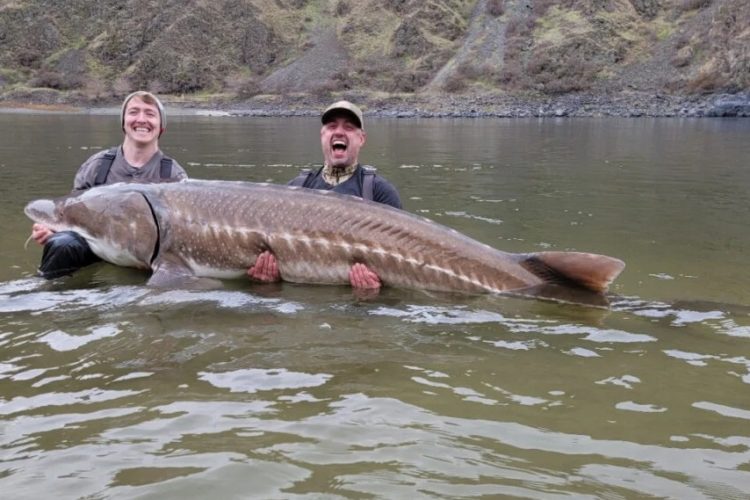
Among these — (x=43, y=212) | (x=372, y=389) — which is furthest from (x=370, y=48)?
(x=372, y=389)

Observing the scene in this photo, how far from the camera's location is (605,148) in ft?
87.7

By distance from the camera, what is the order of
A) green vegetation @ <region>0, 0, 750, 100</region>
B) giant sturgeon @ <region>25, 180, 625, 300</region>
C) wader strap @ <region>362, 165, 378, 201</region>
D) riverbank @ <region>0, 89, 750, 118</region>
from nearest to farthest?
giant sturgeon @ <region>25, 180, 625, 300</region>
wader strap @ <region>362, 165, 378, 201</region>
riverbank @ <region>0, 89, 750, 118</region>
green vegetation @ <region>0, 0, 750, 100</region>

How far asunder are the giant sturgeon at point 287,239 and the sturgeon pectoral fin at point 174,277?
11mm

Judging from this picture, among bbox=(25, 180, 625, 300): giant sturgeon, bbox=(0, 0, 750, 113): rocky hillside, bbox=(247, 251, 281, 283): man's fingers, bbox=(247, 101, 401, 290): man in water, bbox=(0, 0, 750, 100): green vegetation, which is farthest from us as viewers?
bbox=(0, 0, 750, 100): green vegetation

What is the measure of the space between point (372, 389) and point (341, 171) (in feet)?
12.6

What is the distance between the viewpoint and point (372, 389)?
4.28 meters

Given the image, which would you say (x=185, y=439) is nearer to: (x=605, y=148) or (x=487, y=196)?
(x=487, y=196)

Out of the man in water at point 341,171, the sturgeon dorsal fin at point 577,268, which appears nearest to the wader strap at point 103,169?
the man in water at point 341,171

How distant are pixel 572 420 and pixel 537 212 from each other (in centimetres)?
855

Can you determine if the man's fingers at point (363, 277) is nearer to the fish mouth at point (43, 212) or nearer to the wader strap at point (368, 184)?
the wader strap at point (368, 184)

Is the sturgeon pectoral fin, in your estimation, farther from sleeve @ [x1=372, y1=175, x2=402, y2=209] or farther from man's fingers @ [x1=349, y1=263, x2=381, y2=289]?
sleeve @ [x1=372, y1=175, x2=402, y2=209]

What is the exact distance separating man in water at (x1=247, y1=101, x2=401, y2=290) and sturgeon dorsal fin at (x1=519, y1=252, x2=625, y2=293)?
6.64 ft

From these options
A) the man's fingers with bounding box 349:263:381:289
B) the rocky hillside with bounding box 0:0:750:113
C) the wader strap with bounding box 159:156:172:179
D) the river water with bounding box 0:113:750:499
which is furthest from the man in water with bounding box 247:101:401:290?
the rocky hillside with bounding box 0:0:750:113

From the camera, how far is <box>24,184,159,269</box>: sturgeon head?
22.6 feet
